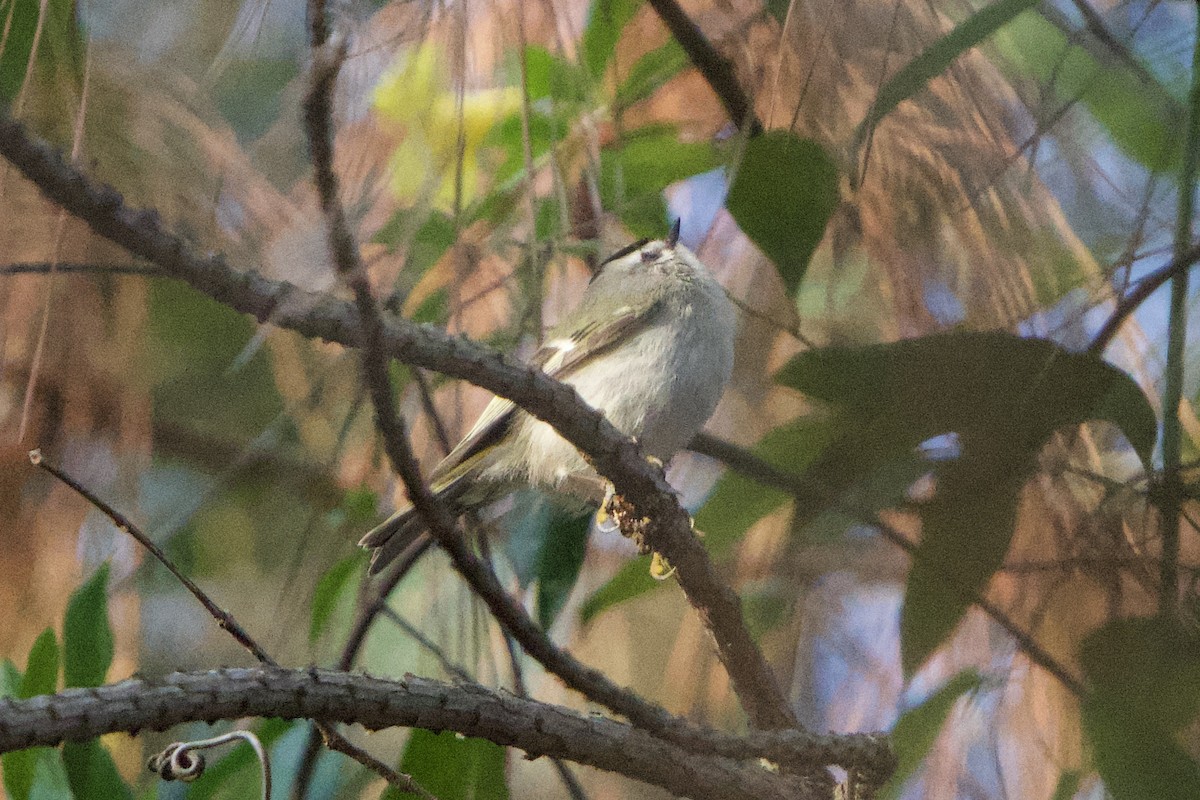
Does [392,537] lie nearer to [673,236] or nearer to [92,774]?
[92,774]

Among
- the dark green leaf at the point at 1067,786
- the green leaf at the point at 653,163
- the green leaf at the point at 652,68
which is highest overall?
the green leaf at the point at 652,68

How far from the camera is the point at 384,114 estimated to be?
795 mm

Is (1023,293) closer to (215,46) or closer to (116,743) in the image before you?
(215,46)

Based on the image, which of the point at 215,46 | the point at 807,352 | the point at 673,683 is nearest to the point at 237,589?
the point at 673,683

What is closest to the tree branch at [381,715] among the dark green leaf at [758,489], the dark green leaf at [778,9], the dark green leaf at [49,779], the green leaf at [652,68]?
the dark green leaf at [758,489]

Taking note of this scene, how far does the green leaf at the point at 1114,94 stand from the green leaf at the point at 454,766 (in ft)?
3.04

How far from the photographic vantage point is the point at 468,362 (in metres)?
0.79

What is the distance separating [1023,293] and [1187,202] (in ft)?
0.51

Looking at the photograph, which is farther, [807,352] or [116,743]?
[116,743]

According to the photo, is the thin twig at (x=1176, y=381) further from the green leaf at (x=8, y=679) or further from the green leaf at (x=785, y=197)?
the green leaf at (x=8, y=679)

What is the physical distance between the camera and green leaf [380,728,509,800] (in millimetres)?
1319

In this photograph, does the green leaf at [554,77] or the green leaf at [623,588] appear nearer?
the green leaf at [554,77]

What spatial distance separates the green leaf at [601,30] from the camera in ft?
4.21

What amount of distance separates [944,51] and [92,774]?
43.8 inches
